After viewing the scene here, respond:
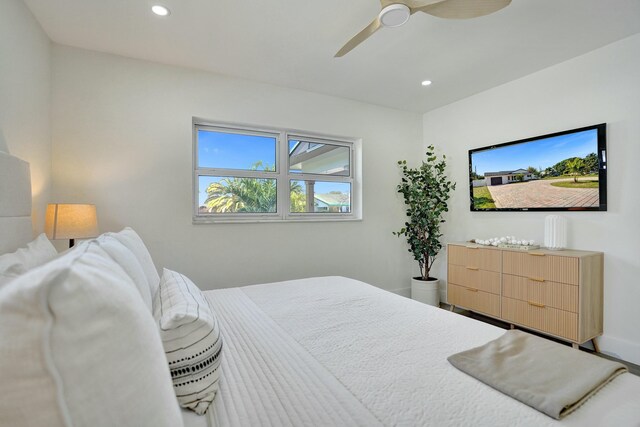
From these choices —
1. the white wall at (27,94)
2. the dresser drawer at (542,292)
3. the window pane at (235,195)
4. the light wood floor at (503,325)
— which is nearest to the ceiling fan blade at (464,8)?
the dresser drawer at (542,292)

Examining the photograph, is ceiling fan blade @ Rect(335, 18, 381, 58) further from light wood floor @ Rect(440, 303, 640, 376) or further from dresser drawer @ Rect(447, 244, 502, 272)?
light wood floor @ Rect(440, 303, 640, 376)

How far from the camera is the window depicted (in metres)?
3.12

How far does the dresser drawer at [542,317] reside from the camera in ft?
7.88

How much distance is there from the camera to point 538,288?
8.58ft

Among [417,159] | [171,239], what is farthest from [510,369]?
[417,159]

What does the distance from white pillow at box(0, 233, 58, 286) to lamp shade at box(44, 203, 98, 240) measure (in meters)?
0.56

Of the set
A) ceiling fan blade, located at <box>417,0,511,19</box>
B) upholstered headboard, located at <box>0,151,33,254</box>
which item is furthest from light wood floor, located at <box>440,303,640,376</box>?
upholstered headboard, located at <box>0,151,33,254</box>

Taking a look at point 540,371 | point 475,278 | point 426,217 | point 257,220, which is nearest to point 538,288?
point 475,278

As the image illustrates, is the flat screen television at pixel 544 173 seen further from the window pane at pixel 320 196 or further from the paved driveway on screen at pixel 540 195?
the window pane at pixel 320 196

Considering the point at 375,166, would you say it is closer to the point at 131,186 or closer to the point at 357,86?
the point at 357,86

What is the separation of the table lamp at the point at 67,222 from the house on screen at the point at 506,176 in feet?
12.3

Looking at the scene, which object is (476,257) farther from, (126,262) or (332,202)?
(126,262)

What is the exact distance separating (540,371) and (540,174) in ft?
8.23

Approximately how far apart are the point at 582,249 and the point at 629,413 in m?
2.33
